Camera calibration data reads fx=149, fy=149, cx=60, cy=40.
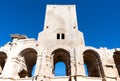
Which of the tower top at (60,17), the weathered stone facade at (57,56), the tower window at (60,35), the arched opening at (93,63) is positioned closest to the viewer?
the weathered stone facade at (57,56)

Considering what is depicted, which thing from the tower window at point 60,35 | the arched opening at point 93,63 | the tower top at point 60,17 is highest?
the tower top at point 60,17

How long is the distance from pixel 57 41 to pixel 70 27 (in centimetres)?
312

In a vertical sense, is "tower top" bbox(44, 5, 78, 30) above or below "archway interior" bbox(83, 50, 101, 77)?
above

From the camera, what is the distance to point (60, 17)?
2172 centimetres

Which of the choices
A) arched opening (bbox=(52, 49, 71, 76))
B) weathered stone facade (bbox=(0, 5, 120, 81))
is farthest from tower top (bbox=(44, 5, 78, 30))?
arched opening (bbox=(52, 49, 71, 76))

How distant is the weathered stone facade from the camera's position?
584 inches

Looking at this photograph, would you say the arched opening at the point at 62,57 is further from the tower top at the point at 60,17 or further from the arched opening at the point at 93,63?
the tower top at the point at 60,17

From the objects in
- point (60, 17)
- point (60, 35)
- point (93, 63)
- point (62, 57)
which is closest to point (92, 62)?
point (93, 63)

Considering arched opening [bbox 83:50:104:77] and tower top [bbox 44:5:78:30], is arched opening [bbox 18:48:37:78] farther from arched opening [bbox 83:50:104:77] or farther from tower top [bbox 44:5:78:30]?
arched opening [bbox 83:50:104:77]

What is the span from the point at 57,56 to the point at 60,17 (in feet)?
20.1

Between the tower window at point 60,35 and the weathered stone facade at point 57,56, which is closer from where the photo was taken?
the weathered stone facade at point 57,56

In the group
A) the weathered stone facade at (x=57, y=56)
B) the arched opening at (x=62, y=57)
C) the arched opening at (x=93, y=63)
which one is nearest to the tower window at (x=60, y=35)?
the weathered stone facade at (x=57, y=56)

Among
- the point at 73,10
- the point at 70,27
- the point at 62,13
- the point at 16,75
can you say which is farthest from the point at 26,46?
the point at 73,10

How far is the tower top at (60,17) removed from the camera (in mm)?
20519
